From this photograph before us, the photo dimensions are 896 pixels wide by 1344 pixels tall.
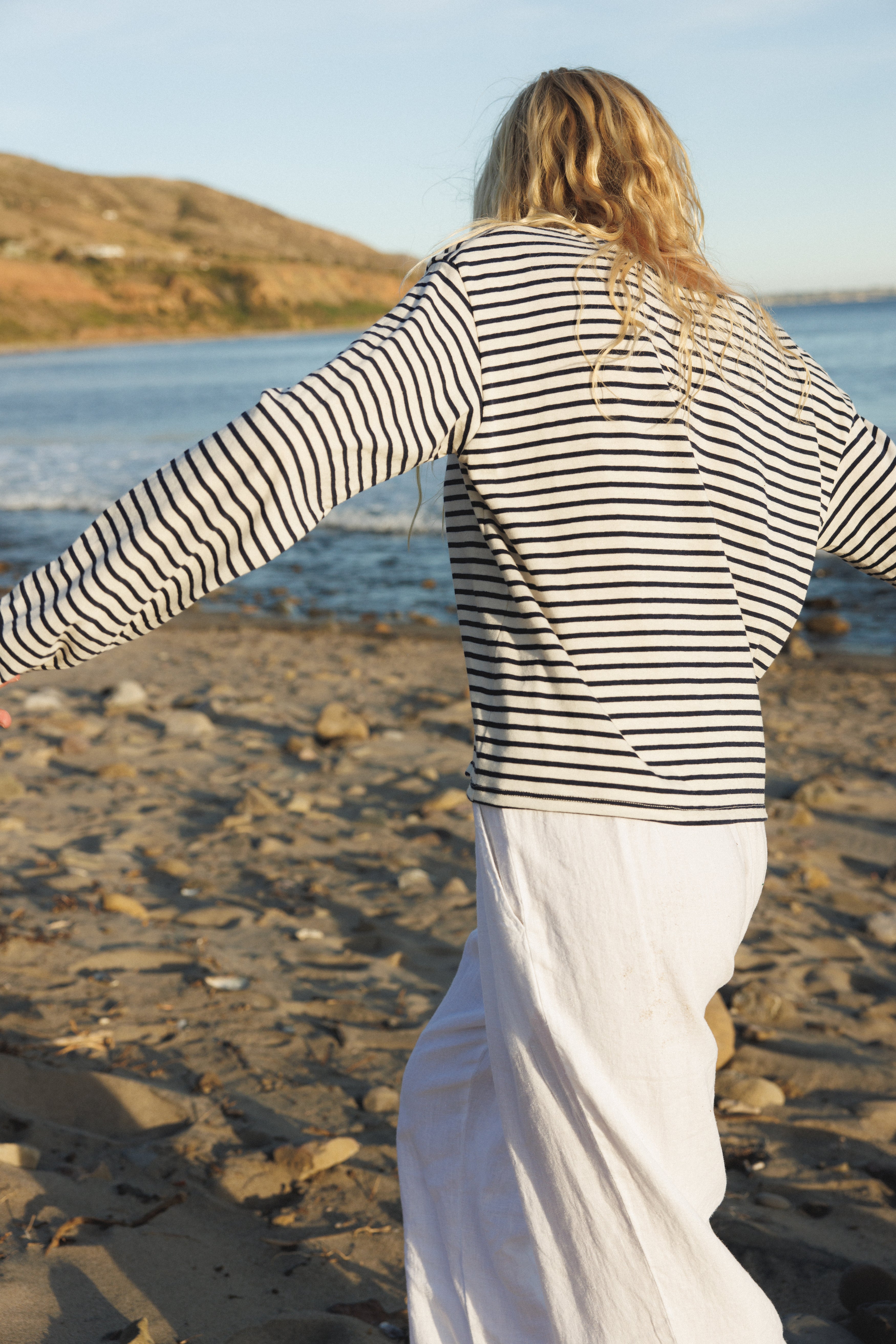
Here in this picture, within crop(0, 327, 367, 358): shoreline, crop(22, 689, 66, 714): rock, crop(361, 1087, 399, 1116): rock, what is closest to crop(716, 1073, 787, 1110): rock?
crop(361, 1087, 399, 1116): rock

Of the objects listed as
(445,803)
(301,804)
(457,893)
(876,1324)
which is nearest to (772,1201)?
(876,1324)

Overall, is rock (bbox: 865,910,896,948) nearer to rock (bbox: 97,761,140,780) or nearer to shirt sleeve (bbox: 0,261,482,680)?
shirt sleeve (bbox: 0,261,482,680)

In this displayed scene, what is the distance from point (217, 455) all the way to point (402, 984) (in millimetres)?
2367

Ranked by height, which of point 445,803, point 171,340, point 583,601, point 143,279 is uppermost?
point 143,279

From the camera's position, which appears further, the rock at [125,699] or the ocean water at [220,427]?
the ocean water at [220,427]

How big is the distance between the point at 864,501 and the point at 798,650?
673 centimetres

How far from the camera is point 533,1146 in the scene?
4.58 feet

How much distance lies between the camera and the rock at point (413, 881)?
12.9 feet

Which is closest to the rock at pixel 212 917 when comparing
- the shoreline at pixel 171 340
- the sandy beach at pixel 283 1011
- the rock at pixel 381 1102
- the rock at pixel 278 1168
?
the sandy beach at pixel 283 1011

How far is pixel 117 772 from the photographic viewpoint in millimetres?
4973

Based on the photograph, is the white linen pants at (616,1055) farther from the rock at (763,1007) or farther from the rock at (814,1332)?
the rock at (763,1007)

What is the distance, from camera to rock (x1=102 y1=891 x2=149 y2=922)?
362 cm

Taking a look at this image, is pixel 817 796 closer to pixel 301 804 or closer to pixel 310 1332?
pixel 301 804

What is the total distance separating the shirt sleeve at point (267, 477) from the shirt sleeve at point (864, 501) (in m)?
0.67
